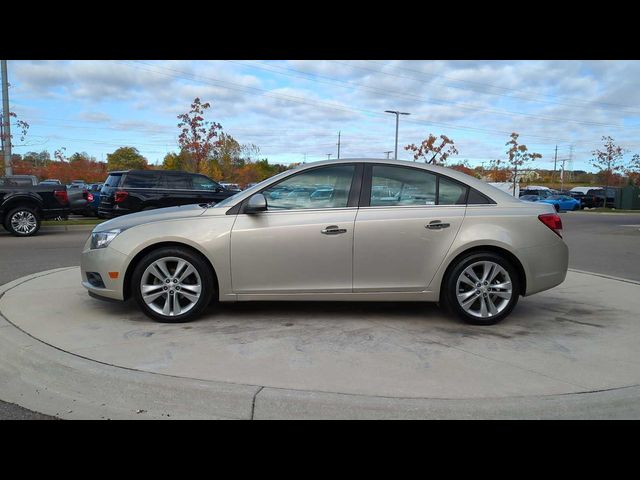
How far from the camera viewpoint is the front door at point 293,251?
15.2 ft

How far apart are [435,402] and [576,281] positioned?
5043mm

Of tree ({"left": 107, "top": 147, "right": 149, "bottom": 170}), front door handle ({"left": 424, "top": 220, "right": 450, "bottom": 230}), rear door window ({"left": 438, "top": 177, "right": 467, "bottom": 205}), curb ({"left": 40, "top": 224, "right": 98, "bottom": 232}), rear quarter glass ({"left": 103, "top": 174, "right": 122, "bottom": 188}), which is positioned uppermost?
tree ({"left": 107, "top": 147, "right": 149, "bottom": 170})

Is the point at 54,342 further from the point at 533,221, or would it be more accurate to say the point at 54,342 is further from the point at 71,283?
the point at 533,221

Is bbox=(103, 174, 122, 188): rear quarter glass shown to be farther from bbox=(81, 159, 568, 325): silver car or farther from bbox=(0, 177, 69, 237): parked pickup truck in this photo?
bbox=(81, 159, 568, 325): silver car

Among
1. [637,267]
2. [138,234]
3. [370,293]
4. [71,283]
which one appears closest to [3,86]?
[71,283]

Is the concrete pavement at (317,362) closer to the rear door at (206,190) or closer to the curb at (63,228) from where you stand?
the rear door at (206,190)

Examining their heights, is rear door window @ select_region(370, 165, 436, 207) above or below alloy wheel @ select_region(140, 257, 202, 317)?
above

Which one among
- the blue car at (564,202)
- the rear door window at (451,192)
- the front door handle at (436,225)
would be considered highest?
the blue car at (564,202)

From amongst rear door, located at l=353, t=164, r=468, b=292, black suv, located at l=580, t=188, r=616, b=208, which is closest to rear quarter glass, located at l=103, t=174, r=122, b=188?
rear door, located at l=353, t=164, r=468, b=292

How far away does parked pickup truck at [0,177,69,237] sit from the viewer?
13.4 meters

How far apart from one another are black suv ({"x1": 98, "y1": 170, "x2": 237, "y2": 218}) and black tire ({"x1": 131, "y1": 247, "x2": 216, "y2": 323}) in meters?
10.2

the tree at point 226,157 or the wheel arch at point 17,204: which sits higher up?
the tree at point 226,157

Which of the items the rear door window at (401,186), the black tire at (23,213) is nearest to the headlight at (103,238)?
the rear door window at (401,186)

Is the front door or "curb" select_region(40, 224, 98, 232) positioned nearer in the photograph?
the front door
